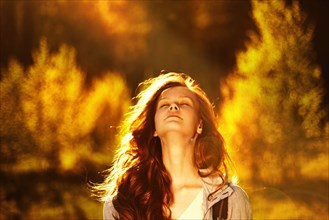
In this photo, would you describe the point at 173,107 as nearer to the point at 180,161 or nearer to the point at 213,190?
the point at 180,161

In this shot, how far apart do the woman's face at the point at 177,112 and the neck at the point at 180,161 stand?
0.17 feet

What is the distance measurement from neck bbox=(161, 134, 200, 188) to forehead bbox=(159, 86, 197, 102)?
0.26m

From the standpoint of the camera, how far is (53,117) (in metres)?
22.0

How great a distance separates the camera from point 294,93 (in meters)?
19.6

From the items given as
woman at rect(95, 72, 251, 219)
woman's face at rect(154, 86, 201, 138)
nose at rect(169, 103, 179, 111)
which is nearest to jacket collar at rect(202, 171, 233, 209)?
woman at rect(95, 72, 251, 219)

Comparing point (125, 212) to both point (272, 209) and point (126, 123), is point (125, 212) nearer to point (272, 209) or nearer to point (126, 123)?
point (126, 123)

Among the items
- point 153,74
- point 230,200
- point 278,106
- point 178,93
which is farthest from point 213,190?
point 153,74

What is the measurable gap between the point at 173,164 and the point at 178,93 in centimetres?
42

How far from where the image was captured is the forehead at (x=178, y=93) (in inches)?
150

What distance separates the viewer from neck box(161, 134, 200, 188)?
366 centimetres

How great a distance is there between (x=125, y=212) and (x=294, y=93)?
16538mm

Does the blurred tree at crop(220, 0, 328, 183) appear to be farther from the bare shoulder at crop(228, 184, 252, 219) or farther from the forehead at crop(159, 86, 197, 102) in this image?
the bare shoulder at crop(228, 184, 252, 219)

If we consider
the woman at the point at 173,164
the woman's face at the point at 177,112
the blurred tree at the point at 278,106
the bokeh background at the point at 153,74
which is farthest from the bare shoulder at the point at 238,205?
the blurred tree at the point at 278,106

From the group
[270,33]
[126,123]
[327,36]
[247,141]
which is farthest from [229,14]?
[126,123]
